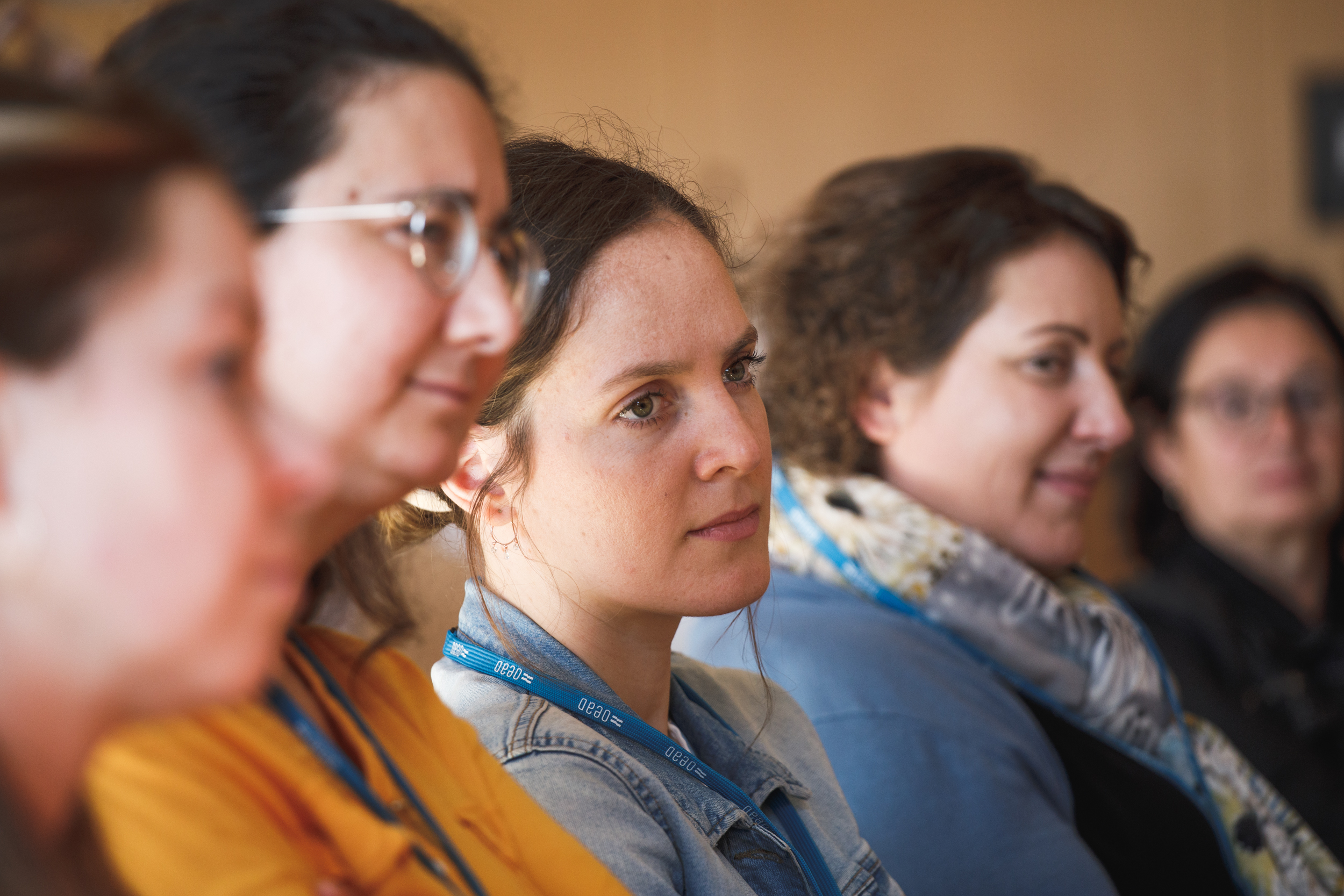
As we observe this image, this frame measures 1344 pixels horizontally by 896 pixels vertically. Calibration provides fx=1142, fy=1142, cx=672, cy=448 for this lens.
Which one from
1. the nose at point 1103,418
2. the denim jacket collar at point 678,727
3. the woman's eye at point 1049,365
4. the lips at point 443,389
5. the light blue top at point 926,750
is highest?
the lips at point 443,389

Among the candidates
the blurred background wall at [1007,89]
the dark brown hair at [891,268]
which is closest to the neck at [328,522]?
the dark brown hair at [891,268]

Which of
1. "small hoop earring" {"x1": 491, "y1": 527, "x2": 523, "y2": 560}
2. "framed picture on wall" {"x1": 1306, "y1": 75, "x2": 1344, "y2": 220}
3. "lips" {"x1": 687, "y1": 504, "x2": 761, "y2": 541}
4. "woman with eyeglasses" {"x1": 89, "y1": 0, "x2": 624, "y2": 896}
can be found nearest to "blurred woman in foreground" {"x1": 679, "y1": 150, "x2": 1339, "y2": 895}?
"lips" {"x1": 687, "y1": 504, "x2": 761, "y2": 541}

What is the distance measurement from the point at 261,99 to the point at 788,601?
1.20m

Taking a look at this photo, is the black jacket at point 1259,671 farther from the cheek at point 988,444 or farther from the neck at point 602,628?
the neck at point 602,628

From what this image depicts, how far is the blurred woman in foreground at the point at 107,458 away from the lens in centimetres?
45

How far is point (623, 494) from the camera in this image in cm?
112

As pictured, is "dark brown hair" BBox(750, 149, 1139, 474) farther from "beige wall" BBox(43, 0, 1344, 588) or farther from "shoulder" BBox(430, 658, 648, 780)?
"beige wall" BBox(43, 0, 1344, 588)

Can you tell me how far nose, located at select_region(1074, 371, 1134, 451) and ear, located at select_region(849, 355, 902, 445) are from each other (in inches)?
11.8

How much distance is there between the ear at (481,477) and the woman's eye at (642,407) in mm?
130

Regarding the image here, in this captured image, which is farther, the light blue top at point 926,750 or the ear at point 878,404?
the ear at point 878,404

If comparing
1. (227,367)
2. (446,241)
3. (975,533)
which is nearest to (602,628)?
(446,241)

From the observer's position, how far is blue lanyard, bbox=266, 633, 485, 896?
671 mm

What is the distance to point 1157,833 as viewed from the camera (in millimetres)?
1646

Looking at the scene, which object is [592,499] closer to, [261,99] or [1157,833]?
[261,99]
